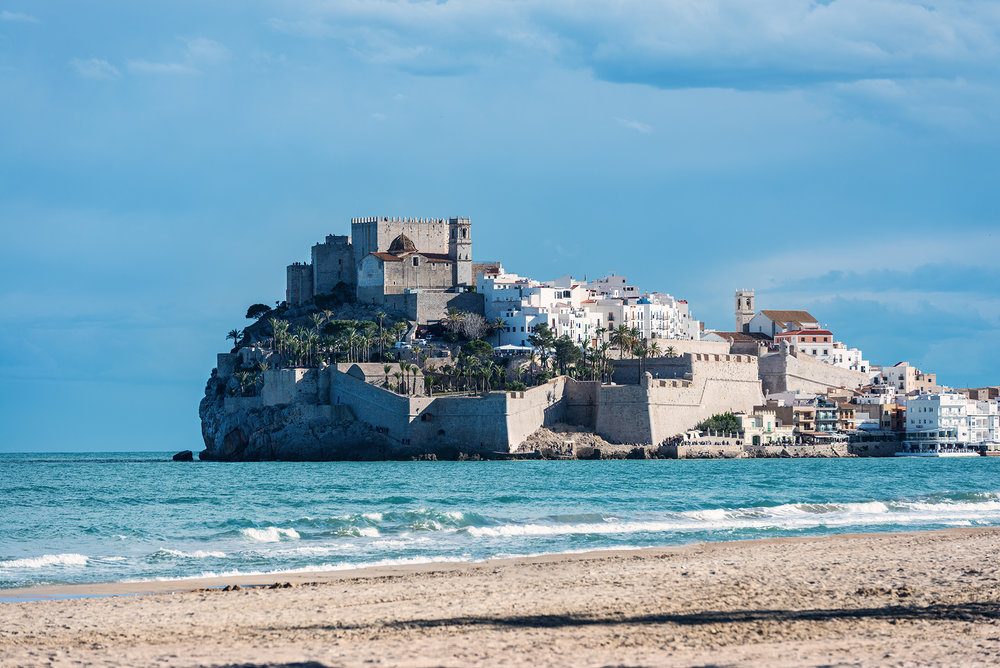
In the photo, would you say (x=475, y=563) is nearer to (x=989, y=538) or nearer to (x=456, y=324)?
(x=989, y=538)

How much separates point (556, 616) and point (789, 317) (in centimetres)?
8390

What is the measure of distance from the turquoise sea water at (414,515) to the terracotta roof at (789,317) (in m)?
43.7

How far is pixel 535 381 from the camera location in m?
71.0

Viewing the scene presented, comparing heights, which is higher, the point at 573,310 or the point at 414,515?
the point at 573,310

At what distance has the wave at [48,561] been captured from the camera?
1944cm

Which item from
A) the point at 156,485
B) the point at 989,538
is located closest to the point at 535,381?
→ the point at 156,485

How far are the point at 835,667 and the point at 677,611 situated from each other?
→ 3055 mm

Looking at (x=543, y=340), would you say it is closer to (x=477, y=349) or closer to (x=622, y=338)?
(x=477, y=349)

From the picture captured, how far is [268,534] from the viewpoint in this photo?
24.1 metres

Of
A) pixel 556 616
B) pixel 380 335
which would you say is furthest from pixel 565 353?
pixel 556 616

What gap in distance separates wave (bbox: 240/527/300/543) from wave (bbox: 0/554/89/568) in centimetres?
392

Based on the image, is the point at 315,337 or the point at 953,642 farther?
the point at 315,337

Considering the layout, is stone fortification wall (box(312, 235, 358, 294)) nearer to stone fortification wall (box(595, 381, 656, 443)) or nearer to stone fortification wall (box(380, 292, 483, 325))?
stone fortification wall (box(380, 292, 483, 325))

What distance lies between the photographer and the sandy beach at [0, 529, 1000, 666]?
10633mm
